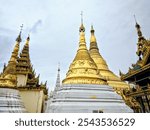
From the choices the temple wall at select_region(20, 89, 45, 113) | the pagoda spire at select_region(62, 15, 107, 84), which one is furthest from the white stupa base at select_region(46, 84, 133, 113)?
the temple wall at select_region(20, 89, 45, 113)

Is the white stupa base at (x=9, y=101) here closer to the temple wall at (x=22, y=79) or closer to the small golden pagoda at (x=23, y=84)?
the small golden pagoda at (x=23, y=84)

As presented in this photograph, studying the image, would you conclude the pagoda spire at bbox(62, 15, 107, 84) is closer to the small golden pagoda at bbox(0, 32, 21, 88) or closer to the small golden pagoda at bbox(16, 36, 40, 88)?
the small golden pagoda at bbox(0, 32, 21, 88)

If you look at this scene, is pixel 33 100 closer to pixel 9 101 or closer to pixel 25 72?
pixel 25 72

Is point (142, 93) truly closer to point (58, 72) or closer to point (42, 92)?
point (42, 92)

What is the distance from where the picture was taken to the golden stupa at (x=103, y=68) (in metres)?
15.3

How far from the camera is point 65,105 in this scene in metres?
7.79

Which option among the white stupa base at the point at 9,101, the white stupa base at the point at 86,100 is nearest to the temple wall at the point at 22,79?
the white stupa base at the point at 9,101

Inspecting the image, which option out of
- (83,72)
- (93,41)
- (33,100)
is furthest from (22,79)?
(83,72)

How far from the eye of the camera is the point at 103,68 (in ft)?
53.3

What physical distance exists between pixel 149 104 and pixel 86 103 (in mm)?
5432

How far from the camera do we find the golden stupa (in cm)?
1528

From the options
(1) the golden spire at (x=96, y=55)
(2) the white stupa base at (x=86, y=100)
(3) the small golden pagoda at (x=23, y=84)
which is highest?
(1) the golden spire at (x=96, y=55)

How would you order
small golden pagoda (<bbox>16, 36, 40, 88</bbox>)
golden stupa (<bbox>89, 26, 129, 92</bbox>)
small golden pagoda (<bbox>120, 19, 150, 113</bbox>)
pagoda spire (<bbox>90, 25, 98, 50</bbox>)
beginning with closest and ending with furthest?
small golden pagoda (<bbox>120, 19, 150, 113</bbox>) < golden stupa (<bbox>89, 26, 129, 92</bbox>) < small golden pagoda (<bbox>16, 36, 40, 88</bbox>) < pagoda spire (<bbox>90, 25, 98, 50</bbox>)

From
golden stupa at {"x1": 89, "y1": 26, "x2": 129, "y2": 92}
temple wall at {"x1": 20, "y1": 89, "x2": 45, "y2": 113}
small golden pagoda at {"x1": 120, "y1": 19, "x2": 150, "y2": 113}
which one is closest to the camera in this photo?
small golden pagoda at {"x1": 120, "y1": 19, "x2": 150, "y2": 113}
